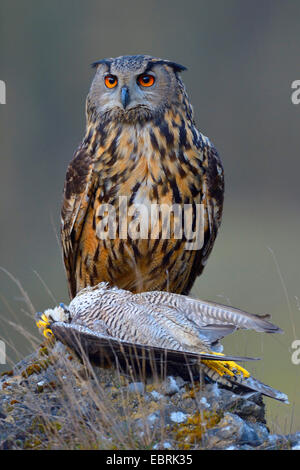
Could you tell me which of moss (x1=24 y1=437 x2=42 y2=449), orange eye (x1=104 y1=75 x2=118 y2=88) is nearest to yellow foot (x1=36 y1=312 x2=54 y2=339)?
moss (x1=24 y1=437 x2=42 y2=449)

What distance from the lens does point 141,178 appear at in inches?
164

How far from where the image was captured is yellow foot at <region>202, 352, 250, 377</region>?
3.19 metres

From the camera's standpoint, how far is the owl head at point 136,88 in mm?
4090

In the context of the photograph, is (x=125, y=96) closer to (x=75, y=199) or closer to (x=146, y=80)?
(x=146, y=80)

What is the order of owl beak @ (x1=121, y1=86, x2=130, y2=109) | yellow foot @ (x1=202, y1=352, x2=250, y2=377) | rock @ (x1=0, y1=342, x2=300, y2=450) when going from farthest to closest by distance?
owl beak @ (x1=121, y1=86, x2=130, y2=109)
yellow foot @ (x1=202, y1=352, x2=250, y2=377)
rock @ (x1=0, y1=342, x2=300, y2=450)

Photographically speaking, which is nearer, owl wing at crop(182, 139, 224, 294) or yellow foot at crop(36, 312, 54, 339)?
yellow foot at crop(36, 312, 54, 339)

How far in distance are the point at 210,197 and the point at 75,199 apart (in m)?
0.74

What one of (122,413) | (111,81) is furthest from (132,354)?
(111,81)

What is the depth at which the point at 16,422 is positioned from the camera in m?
2.96

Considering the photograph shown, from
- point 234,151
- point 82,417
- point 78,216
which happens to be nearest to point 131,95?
point 78,216
